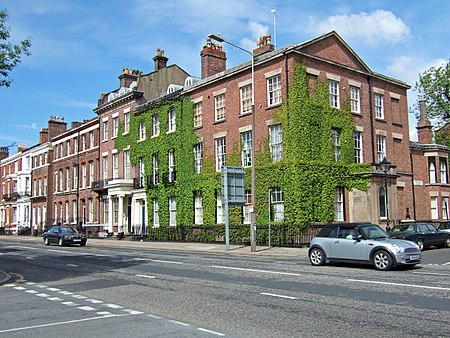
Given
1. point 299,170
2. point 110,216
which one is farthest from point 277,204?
point 110,216

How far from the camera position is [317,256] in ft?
55.9

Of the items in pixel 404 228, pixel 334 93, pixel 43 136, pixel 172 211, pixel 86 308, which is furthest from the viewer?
pixel 43 136

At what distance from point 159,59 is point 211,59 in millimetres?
10985

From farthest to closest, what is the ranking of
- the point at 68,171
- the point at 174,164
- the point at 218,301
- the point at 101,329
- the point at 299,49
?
the point at 68,171 < the point at 174,164 < the point at 299,49 < the point at 218,301 < the point at 101,329

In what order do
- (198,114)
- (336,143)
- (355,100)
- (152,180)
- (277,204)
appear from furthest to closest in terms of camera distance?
(152,180) → (198,114) → (355,100) → (336,143) → (277,204)

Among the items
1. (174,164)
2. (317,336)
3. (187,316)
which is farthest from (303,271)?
(174,164)

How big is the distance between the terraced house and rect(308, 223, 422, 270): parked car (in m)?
8.39

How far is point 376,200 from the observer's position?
29.0 m

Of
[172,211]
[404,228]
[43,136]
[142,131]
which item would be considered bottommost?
[404,228]

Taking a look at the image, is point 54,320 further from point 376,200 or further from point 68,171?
point 68,171

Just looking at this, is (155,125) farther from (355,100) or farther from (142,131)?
(355,100)

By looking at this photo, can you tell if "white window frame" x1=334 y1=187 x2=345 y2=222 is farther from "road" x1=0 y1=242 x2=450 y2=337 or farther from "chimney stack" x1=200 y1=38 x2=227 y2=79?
"chimney stack" x1=200 y1=38 x2=227 y2=79

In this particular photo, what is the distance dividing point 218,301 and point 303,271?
5.81 metres

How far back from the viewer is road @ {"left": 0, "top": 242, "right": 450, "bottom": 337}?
7520 millimetres
